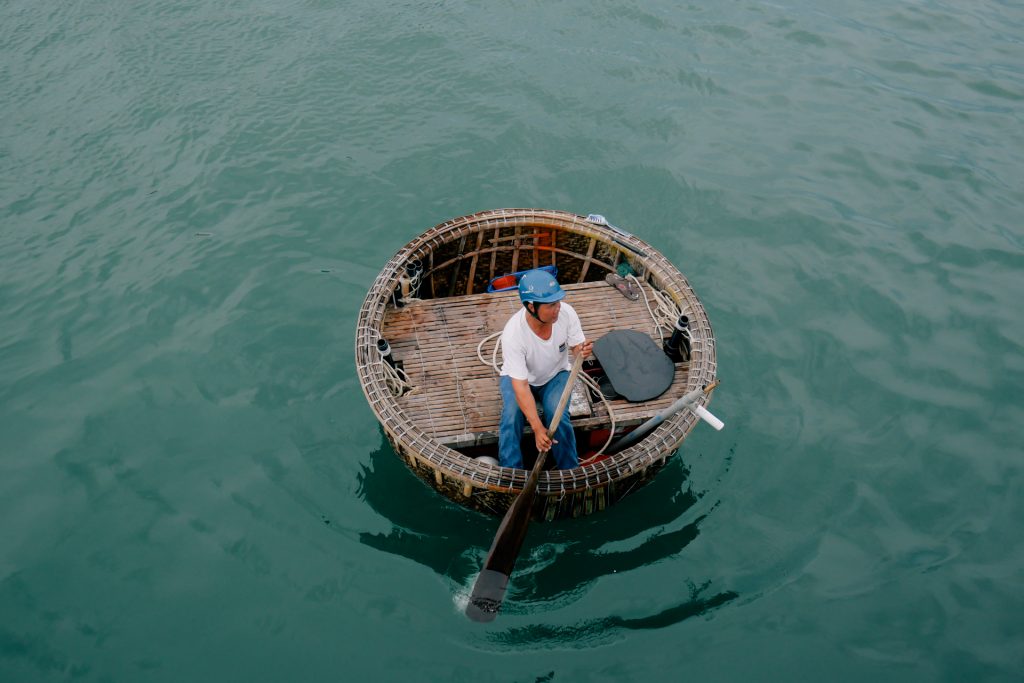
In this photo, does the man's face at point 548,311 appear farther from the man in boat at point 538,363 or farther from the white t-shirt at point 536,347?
the white t-shirt at point 536,347

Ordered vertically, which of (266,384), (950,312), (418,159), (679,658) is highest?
(418,159)

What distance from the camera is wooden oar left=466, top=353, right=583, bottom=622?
→ 5.61 metres

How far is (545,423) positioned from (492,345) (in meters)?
1.31

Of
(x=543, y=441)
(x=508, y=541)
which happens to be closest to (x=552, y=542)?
(x=508, y=541)

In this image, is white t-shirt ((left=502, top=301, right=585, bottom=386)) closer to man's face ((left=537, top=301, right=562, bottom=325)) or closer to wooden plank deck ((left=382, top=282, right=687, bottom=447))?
man's face ((left=537, top=301, right=562, bottom=325))

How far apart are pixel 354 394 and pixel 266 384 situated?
1.10m

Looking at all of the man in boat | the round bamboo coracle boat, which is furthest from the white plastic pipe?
the man in boat

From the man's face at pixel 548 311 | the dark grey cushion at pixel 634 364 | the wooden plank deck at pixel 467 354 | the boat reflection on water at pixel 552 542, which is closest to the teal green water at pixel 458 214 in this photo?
the boat reflection on water at pixel 552 542

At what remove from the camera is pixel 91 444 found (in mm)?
7500

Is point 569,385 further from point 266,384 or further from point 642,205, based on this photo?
point 642,205

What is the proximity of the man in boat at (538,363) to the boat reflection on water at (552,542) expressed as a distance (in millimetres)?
946

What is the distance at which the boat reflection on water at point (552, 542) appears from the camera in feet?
21.0

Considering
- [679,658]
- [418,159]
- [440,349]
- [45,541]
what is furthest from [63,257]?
[679,658]

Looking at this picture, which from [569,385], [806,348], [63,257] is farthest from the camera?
[63,257]
